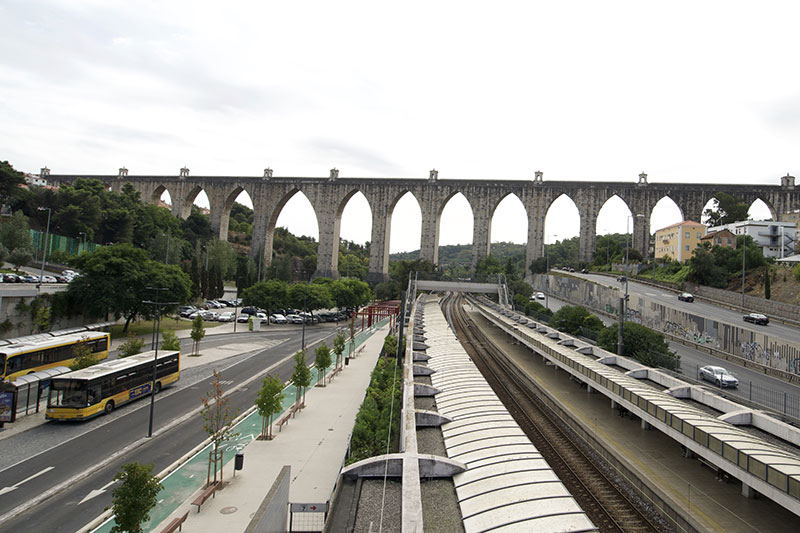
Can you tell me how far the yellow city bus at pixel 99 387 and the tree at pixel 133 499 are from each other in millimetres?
9057

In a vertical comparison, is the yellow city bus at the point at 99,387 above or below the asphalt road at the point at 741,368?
below

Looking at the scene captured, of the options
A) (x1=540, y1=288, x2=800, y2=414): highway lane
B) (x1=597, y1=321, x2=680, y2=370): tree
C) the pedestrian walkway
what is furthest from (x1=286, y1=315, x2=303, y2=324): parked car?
(x1=540, y1=288, x2=800, y2=414): highway lane

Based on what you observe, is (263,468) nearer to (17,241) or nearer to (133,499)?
(133,499)

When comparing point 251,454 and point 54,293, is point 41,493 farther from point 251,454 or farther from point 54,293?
point 54,293

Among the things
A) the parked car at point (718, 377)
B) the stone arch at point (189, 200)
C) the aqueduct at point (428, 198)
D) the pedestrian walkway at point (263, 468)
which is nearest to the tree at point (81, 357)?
the pedestrian walkway at point (263, 468)

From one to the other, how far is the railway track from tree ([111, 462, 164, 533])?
7.68m

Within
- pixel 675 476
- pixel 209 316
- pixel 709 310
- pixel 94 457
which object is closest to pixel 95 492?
pixel 94 457

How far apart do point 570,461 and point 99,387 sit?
1435 cm

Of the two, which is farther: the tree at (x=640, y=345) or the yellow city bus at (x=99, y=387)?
the tree at (x=640, y=345)

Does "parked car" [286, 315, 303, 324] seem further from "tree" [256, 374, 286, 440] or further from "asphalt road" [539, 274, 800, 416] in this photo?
"tree" [256, 374, 286, 440]

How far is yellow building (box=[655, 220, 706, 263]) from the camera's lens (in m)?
46.8

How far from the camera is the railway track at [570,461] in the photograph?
9.00m

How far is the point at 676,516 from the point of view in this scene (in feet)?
28.8

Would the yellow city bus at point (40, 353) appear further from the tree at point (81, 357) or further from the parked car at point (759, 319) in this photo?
the parked car at point (759, 319)
